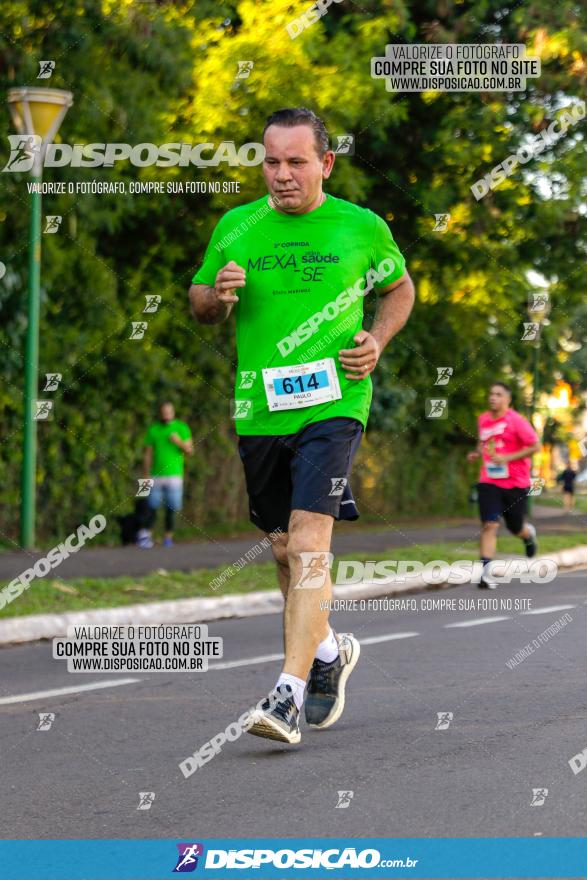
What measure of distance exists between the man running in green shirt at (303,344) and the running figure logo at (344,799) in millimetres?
608

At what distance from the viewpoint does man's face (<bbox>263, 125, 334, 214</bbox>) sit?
230 inches

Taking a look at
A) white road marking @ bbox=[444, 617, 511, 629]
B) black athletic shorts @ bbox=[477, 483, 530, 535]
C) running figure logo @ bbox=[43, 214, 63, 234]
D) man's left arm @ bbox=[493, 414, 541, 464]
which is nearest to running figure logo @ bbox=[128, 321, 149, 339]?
running figure logo @ bbox=[43, 214, 63, 234]

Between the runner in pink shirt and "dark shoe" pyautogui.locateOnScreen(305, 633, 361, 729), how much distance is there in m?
8.12

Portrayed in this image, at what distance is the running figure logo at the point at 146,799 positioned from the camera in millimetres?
4961

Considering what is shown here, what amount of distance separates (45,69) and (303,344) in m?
10.6

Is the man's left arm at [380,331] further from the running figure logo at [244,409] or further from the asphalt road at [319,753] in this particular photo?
the asphalt road at [319,753]

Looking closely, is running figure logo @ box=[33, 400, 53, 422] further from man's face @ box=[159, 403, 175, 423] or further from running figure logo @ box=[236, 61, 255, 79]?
running figure logo @ box=[236, 61, 255, 79]

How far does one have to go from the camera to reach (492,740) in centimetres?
596

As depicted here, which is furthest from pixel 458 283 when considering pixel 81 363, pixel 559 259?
pixel 81 363

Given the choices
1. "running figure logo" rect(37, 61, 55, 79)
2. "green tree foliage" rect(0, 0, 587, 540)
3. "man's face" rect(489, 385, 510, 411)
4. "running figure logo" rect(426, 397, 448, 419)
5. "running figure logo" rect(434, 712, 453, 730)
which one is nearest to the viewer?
"running figure logo" rect(434, 712, 453, 730)

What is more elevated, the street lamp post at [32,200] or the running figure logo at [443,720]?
the street lamp post at [32,200]

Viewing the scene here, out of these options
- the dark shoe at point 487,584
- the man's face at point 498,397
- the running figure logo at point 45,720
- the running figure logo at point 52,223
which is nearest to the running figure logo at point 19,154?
the running figure logo at point 52,223

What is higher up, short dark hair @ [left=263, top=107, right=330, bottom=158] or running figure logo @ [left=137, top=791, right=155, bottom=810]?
short dark hair @ [left=263, top=107, right=330, bottom=158]

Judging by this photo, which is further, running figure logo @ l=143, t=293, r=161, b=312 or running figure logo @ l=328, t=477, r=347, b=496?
running figure logo @ l=143, t=293, r=161, b=312
